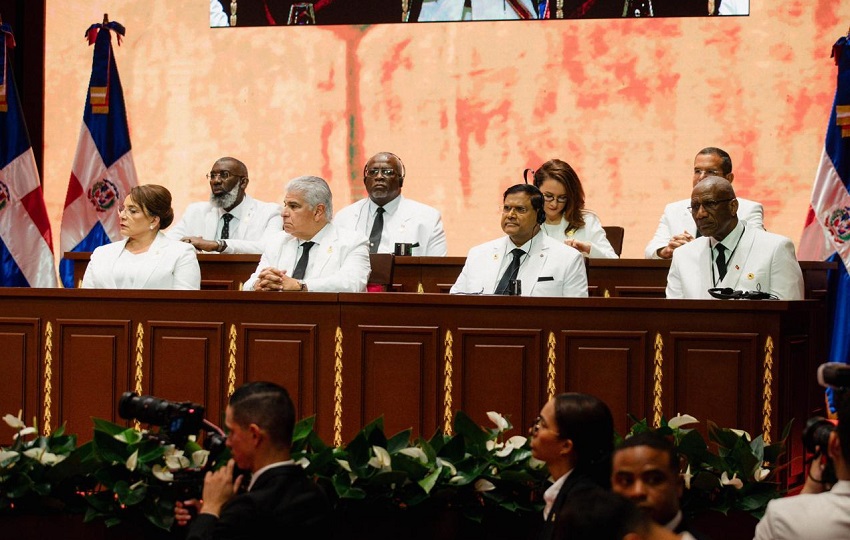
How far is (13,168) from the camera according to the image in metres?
9.07

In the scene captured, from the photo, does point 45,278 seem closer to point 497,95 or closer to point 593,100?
point 497,95

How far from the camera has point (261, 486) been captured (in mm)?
3223

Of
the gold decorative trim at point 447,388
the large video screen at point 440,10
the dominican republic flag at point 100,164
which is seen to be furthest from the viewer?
the large video screen at point 440,10

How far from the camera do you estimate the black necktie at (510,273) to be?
21.4 ft

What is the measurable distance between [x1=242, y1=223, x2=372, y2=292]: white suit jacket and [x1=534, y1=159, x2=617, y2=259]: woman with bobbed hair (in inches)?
66.7

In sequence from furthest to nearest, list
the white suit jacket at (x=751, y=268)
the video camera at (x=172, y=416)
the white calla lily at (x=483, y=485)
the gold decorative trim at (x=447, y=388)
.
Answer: the white suit jacket at (x=751, y=268) → the gold decorative trim at (x=447, y=388) → the white calla lily at (x=483, y=485) → the video camera at (x=172, y=416)

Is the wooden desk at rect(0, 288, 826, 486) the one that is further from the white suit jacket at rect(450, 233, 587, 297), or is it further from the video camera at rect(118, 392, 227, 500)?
the video camera at rect(118, 392, 227, 500)

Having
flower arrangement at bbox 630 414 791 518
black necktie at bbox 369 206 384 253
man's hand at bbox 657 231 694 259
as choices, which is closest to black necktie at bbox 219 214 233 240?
black necktie at bbox 369 206 384 253

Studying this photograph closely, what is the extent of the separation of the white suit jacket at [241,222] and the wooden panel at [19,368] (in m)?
2.87

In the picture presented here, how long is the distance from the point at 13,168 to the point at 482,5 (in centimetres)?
443

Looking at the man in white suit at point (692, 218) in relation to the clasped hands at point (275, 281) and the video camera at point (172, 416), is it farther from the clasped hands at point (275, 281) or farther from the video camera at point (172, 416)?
the video camera at point (172, 416)

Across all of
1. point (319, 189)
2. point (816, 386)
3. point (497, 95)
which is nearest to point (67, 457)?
point (319, 189)

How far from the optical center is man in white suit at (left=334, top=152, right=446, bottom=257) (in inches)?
337

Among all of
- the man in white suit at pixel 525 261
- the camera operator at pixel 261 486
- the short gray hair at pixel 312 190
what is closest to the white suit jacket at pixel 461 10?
the short gray hair at pixel 312 190
